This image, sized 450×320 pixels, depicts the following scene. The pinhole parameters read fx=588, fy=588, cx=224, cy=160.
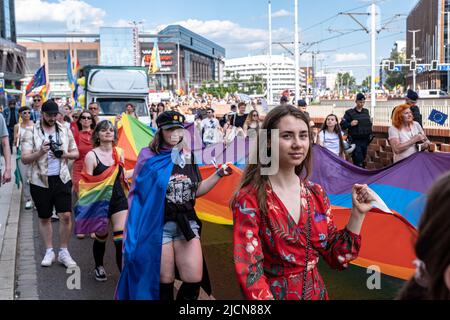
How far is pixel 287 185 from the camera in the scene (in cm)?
290

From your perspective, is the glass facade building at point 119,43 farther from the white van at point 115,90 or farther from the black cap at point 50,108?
the black cap at point 50,108

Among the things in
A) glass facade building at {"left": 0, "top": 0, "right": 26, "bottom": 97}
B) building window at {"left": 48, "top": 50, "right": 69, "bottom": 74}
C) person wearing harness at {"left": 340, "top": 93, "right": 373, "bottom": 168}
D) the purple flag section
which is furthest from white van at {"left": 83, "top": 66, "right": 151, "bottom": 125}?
building window at {"left": 48, "top": 50, "right": 69, "bottom": 74}

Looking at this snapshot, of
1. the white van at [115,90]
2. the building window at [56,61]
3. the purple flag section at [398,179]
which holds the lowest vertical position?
the purple flag section at [398,179]

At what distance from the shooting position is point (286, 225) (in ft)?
8.89

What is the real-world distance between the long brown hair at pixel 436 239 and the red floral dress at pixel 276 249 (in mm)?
1193

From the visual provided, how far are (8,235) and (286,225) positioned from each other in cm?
656

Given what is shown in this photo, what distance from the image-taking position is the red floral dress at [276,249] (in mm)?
2635

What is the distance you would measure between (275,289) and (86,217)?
13.3 feet

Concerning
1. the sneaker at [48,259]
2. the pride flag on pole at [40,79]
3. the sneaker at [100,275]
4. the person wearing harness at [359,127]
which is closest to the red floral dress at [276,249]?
the sneaker at [100,275]

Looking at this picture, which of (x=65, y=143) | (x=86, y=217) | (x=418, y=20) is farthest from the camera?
(x=418, y=20)

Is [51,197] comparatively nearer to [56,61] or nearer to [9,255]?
[9,255]
